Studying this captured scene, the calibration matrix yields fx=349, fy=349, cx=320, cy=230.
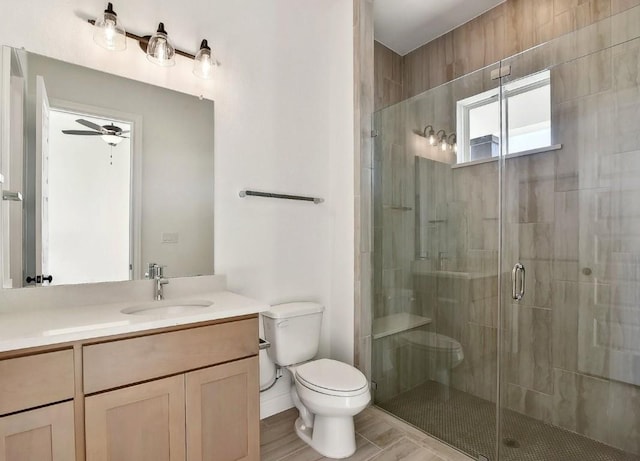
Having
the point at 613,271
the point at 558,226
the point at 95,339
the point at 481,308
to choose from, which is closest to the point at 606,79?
the point at 558,226

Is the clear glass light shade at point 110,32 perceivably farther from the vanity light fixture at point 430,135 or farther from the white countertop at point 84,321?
the vanity light fixture at point 430,135

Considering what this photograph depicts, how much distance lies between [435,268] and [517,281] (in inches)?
19.1

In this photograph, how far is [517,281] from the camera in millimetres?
2154

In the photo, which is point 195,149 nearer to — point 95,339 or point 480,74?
point 95,339

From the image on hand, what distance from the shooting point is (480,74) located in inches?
79.9

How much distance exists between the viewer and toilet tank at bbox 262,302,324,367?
1985mm

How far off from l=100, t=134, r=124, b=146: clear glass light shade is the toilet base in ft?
5.68

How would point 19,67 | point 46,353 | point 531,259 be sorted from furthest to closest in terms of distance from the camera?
point 531,259
point 19,67
point 46,353

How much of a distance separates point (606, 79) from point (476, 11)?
1143 mm

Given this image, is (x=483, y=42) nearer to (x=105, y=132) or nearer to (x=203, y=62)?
(x=203, y=62)

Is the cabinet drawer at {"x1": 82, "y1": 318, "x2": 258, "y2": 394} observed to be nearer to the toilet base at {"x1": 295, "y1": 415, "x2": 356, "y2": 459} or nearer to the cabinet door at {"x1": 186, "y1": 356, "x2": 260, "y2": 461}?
the cabinet door at {"x1": 186, "y1": 356, "x2": 260, "y2": 461}

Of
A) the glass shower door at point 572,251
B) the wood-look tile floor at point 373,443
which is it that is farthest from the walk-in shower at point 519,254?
the wood-look tile floor at point 373,443

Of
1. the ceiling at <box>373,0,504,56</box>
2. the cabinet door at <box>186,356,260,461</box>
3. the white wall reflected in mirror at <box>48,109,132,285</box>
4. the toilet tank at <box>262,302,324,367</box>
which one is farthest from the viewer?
the ceiling at <box>373,0,504,56</box>

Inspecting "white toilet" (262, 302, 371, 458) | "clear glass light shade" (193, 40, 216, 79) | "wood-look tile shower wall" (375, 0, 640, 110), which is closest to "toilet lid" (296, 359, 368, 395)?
"white toilet" (262, 302, 371, 458)
